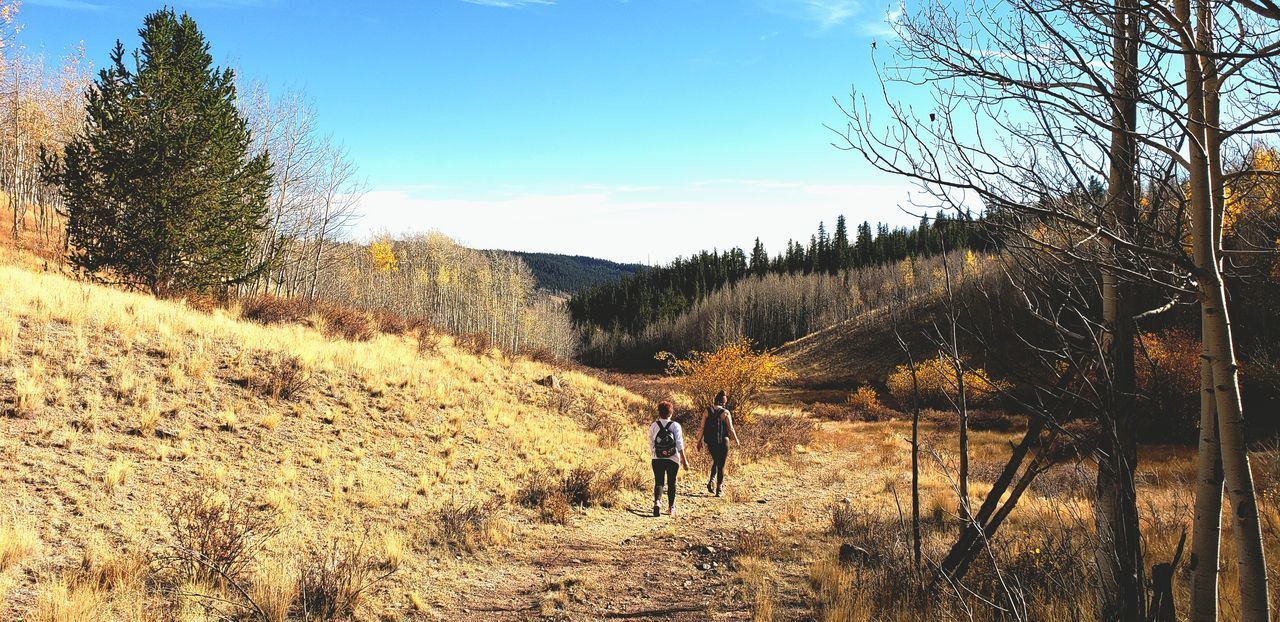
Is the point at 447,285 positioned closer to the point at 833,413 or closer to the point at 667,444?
the point at 833,413

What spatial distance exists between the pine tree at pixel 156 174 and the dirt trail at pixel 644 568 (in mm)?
13358

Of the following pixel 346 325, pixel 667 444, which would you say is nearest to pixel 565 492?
pixel 667 444

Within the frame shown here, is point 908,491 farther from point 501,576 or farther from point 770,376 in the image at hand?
point 770,376

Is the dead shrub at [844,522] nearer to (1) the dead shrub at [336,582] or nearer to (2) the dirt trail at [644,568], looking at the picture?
(2) the dirt trail at [644,568]

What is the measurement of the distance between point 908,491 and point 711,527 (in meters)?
4.96

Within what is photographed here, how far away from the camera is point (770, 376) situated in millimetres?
24781

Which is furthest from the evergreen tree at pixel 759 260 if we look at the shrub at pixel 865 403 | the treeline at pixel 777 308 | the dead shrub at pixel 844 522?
the dead shrub at pixel 844 522

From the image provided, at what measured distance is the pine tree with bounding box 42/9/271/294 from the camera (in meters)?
14.2

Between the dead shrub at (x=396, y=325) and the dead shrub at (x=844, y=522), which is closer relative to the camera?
the dead shrub at (x=844, y=522)

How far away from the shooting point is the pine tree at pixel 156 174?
46.5 ft

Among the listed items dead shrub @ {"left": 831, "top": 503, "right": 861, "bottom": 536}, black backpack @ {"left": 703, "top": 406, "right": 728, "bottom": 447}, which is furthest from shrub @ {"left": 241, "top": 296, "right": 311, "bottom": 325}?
dead shrub @ {"left": 831, "top": 503, "right": 861, "bottom": 536}

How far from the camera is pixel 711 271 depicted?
11831cm

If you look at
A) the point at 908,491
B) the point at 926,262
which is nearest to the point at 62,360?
the point at 908,491

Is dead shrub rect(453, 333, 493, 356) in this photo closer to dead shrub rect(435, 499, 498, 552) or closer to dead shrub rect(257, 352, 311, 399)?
dead shrub rect(257, 352, 311, 399)
